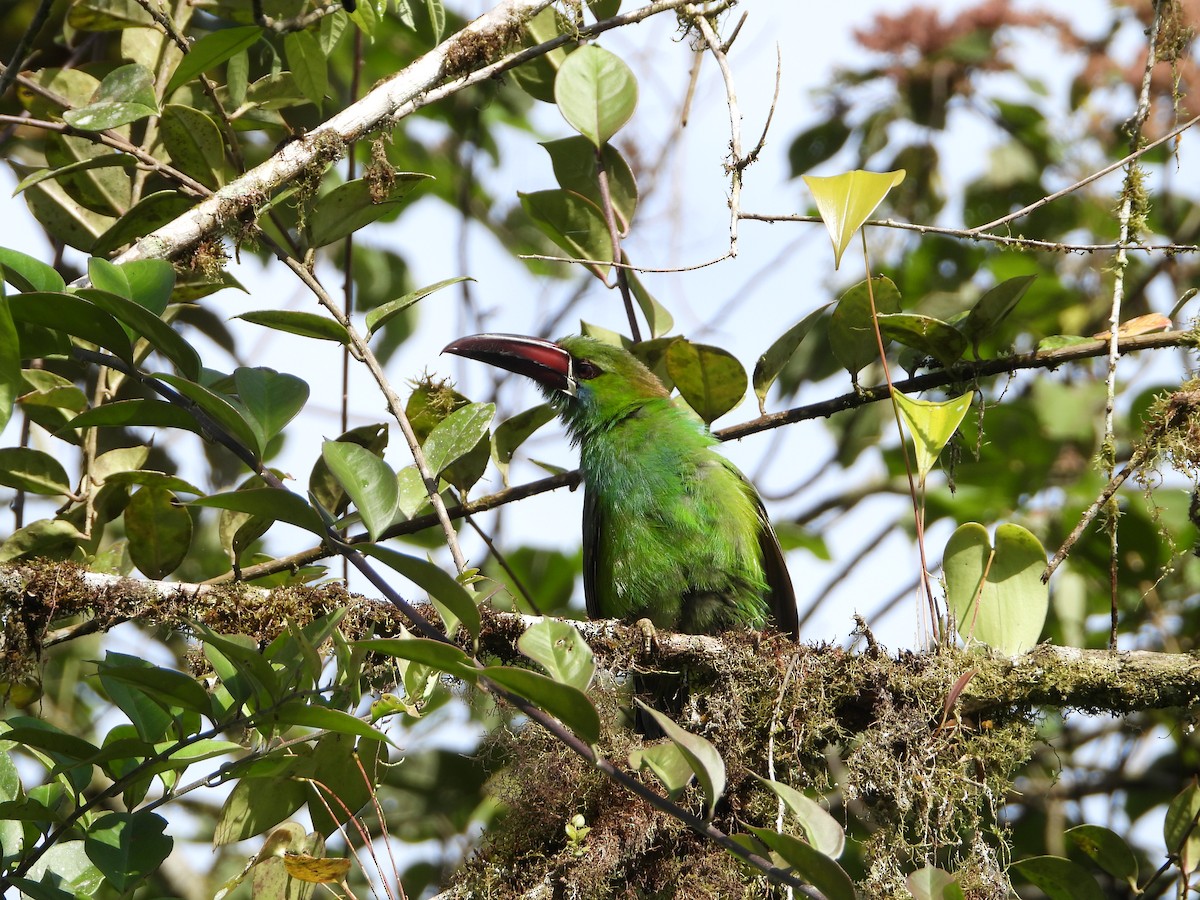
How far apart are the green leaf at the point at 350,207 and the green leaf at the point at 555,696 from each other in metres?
1.26

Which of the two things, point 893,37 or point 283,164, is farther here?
point 893,37

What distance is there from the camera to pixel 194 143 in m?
2.58

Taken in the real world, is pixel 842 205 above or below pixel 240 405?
above

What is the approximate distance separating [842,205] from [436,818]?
2.80 metres

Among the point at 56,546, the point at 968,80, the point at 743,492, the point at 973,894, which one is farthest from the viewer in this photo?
the point at 968,80

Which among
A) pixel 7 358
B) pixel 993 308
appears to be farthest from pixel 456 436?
pixel 993 308

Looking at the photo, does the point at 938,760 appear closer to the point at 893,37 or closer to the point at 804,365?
the point at 804,365

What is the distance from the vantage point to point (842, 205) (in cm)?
218

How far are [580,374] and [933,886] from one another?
2.58 metres

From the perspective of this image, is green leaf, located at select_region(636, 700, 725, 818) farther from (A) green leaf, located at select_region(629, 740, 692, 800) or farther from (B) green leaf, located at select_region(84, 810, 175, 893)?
(B) green leaf, located at select_region(84, 810, 175, 893)

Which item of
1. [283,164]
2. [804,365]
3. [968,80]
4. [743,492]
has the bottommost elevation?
[283,164]

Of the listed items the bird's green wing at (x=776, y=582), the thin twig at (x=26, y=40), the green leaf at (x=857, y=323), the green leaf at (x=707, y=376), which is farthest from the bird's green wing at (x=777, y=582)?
the thin twig at (x=26, y=40)

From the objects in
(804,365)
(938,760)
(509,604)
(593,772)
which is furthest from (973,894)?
(804,365)

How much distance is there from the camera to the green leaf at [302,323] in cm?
225
